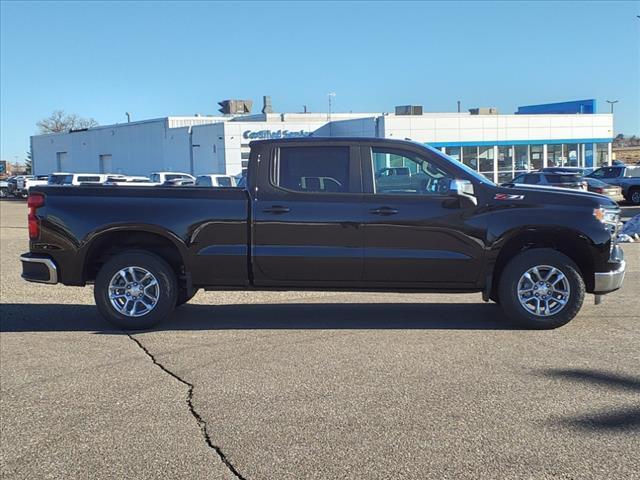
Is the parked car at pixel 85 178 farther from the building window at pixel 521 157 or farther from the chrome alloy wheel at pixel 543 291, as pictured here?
the chrome alloy wheel at pixel 543 291

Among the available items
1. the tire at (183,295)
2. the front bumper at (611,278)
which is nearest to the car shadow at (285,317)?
the tire at (183,295)

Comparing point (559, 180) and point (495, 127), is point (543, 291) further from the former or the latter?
point (495, 127)

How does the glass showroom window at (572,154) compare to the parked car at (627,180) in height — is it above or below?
above

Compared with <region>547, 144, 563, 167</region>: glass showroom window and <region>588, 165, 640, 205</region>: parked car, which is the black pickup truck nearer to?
<region>588, 165, 640, 205</region>: parked car

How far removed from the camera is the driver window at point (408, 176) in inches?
291

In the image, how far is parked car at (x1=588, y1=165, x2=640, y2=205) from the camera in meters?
30.1

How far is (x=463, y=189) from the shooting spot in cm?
719

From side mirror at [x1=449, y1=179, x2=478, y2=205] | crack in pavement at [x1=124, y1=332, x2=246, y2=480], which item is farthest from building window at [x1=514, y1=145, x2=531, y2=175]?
crack in pavement at [x1=124, y1=332, x2=246, y2=480]

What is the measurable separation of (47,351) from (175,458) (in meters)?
3.16

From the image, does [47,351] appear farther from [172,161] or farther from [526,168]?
[172,161]

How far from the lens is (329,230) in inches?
288

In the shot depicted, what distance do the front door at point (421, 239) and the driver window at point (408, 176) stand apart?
2 centimetres

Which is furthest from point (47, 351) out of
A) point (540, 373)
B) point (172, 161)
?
point (172, 161)

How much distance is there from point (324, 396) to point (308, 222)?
8.23 feet
